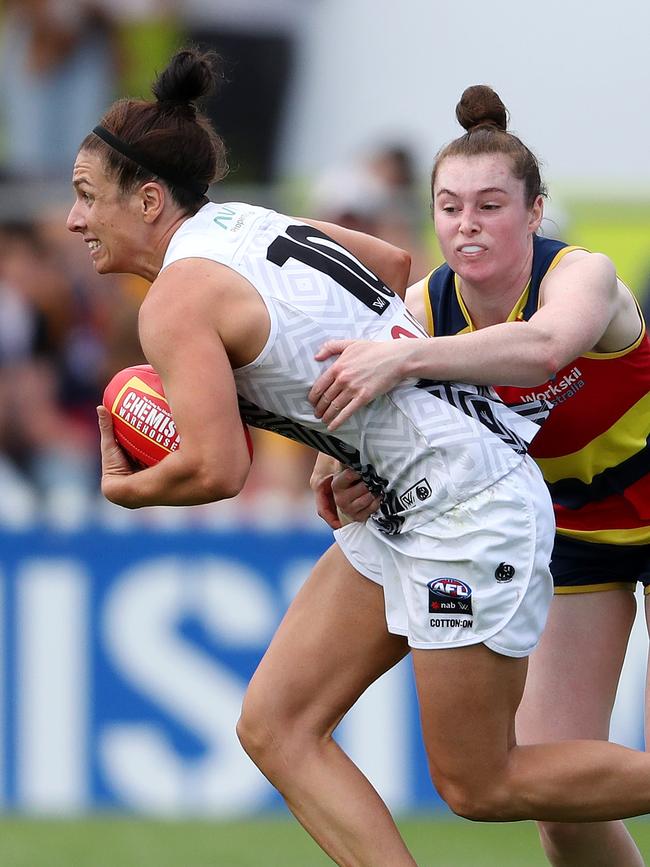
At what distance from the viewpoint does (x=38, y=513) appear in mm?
7094

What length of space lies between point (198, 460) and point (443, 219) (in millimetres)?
915

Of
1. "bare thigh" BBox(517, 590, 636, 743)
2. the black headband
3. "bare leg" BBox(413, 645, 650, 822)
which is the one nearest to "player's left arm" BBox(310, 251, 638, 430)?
the black headband

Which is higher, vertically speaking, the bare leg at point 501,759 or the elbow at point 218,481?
the elbow at point 218,481

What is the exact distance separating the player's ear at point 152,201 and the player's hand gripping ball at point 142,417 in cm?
39

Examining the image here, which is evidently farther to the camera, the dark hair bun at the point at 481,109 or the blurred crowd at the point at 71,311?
the blurred crowd at the point at 71,311

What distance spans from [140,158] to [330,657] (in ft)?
4.50

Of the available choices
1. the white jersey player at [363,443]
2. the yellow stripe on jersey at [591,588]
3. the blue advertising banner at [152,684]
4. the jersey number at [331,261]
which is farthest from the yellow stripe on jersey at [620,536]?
the blue advertising banner at [152,684]

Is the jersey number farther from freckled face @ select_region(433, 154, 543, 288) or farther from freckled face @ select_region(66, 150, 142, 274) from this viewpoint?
freckled face @ select_region(66, 150, 142, 274)

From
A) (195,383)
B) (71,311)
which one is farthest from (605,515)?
(71,311)

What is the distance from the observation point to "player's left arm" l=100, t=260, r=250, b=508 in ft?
12.2

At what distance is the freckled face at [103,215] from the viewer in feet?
13.0

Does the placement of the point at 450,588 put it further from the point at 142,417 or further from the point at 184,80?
the point at 184,80

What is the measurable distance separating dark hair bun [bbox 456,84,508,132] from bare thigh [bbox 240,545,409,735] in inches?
47.5

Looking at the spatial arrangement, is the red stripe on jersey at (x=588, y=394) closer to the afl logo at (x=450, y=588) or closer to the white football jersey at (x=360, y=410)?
the white football jersey at (x=360, y=410)
